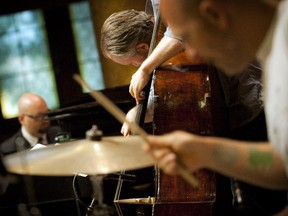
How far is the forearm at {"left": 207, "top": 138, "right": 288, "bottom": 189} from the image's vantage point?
1.41 meters

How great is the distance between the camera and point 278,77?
47.3 inches

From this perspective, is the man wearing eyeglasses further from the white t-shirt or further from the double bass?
the white t-shirt

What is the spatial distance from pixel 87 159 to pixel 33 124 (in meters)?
3.15

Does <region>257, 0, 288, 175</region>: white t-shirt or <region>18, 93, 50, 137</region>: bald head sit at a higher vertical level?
<region>257, 0, 288, 175</region>: white t-shirt

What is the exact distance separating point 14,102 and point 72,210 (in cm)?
180

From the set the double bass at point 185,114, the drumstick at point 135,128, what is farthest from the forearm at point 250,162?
the double bass at point 185,114

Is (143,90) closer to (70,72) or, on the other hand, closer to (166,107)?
(166,107)

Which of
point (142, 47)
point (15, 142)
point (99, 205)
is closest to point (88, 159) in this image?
point (99, 205)

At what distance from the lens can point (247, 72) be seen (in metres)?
2.52

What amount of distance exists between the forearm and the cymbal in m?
0.22

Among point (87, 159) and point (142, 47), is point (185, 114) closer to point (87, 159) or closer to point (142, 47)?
point (142, 47)

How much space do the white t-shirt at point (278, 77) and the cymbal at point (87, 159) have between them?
0.43 m

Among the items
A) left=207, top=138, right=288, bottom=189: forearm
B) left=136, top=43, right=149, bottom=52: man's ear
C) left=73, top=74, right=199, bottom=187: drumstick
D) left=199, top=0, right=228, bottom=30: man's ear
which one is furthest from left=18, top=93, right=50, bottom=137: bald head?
left=199, top=0, right=228, bottom=30: man's ear

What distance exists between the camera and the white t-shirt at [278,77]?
1182 millimetres
